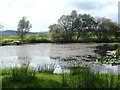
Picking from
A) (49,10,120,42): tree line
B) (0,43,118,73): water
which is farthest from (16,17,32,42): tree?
(0,43,118,73): water

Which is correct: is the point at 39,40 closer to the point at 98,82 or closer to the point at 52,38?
the point at 52,38

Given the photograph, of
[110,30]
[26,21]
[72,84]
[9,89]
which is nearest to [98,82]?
[72,84]

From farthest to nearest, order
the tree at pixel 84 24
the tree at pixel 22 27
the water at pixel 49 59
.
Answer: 1. the tree at pixel 84 24
2. the tree at pixel 22 27
3. the water at pixel 49 59

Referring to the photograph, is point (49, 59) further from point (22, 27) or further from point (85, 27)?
point (85, 27)

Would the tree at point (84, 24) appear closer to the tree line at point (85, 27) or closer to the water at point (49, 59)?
the tree line at point (85, 27)

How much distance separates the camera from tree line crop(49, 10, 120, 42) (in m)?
68.7

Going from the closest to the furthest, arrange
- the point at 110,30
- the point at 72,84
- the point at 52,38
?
the point at 72,84
the point at 52,38
the point at 110,30

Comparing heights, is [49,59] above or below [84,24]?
below

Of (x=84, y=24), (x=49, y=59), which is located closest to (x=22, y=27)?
(x=84, y=24)

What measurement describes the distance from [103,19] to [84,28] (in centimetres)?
835

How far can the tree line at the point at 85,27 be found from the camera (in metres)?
68.7

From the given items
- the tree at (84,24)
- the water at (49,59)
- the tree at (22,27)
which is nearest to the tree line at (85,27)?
the tree at (84,24)

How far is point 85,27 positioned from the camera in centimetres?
7212

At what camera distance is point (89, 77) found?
667 centimetres
